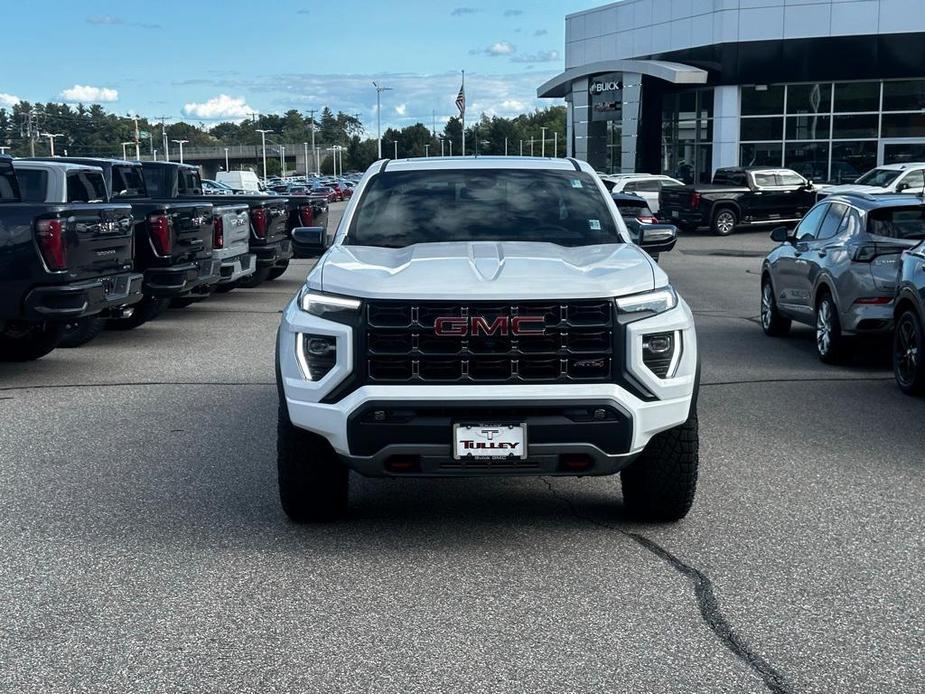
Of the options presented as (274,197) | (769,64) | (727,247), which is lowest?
(727,247)

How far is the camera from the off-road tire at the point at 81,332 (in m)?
12.0

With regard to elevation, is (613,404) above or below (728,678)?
above

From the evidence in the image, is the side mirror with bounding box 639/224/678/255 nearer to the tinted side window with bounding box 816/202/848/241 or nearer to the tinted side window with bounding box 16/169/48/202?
the tinted side window with bounding box 816/202/848/241

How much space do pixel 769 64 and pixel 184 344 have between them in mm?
37975

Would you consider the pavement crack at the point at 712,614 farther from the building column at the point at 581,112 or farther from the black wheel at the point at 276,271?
the building column at the point at 581,112

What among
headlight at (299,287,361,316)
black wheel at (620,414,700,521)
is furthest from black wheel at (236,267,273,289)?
black wheel at (620,414,700,521)

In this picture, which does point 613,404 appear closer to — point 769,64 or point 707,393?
point 707,393

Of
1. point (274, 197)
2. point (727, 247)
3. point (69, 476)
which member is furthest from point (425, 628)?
point (727, 247)

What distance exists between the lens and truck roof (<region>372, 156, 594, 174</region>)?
7.39 meters

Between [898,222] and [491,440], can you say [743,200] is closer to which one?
[898,222]

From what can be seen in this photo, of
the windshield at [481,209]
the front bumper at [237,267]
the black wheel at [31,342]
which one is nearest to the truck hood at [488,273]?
the windshield at [481,209]

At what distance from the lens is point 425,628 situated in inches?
185

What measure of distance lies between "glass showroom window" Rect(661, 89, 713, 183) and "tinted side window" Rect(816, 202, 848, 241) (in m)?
37.2

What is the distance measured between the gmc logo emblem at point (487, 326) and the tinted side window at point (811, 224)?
800 centimetres
